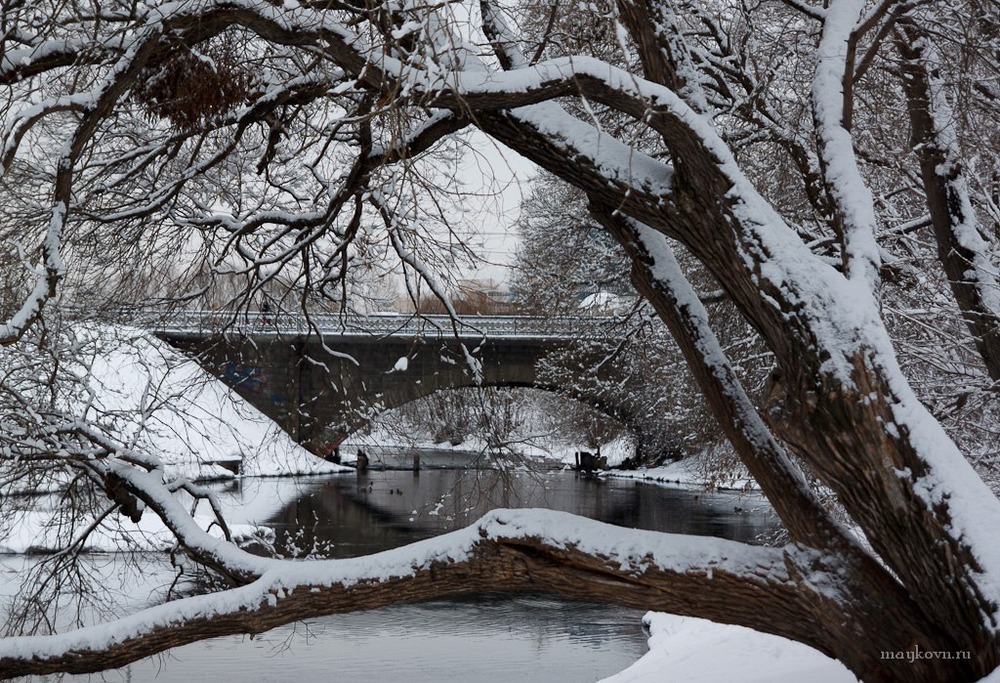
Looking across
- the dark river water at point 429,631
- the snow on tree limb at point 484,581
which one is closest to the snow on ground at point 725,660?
the dark river water at point 429,631

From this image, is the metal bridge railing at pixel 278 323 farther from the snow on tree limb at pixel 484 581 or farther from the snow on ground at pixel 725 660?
the snow on ground at pixel 725 660

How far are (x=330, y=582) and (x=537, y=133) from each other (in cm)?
213

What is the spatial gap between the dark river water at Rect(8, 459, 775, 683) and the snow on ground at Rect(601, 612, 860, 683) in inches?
26.1

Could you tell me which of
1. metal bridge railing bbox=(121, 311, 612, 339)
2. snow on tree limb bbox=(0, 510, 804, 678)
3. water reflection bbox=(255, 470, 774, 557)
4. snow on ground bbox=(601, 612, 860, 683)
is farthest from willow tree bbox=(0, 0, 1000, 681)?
water reflection bbox=(255, 470, 774, 557)

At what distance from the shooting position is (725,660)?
898 cm

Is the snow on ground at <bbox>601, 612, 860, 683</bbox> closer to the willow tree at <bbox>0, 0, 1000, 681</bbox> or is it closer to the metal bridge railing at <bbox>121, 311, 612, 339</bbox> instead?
the willow tree at <bbox>0, 0, 1000, 681</bbox>

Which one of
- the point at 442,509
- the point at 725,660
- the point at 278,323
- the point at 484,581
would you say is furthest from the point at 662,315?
the point at 442,509

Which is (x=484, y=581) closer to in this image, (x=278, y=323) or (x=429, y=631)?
(x=278, y=323)

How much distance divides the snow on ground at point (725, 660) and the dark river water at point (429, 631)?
2.17 feet

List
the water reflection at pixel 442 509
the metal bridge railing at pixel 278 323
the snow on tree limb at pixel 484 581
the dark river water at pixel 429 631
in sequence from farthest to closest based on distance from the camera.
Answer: the water reflection at pixel 442 509
the dark river water at pixel 429 631
the metal bridge railing at pixel 278 323
the snow on tree limb at pixel 484 581

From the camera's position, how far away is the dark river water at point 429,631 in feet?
35.3

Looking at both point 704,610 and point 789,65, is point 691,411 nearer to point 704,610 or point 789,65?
point 789,65

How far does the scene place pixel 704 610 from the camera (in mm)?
4242

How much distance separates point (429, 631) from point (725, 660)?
17.2 ft
